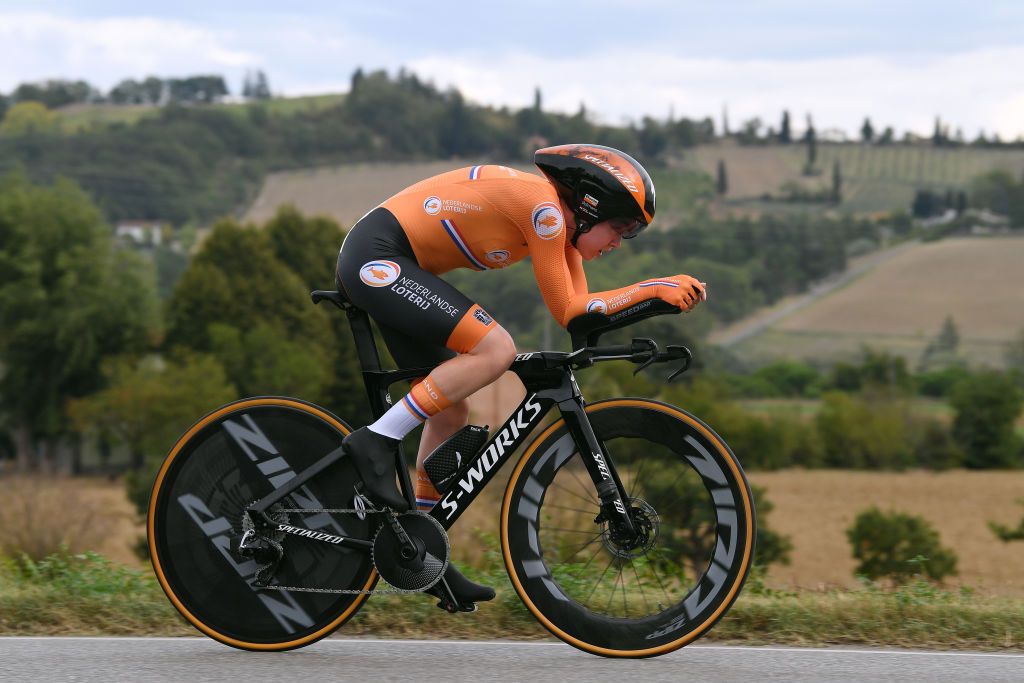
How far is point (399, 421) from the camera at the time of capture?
475 cm

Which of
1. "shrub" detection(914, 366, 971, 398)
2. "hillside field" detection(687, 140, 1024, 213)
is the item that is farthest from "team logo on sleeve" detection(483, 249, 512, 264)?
"hillside field" detection(687, 140, 1024, 213)

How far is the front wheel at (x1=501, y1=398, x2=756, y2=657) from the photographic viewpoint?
466 cm

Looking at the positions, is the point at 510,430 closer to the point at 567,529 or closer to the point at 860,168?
the point at 567,529

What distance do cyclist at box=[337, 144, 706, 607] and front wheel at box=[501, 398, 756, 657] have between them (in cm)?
30

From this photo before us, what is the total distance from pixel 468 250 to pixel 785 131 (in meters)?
158

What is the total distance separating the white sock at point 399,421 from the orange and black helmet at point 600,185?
93cm

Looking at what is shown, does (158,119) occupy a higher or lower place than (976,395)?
higher

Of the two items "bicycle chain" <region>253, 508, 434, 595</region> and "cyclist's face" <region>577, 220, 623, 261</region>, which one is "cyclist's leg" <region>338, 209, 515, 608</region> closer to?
"bicycle chain" <region>253, 508, 434, 595</region>

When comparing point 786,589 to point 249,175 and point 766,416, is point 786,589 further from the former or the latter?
point 249,175

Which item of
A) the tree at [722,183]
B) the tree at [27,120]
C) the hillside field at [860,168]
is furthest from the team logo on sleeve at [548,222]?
the tree at [27,120]

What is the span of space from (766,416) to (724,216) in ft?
189

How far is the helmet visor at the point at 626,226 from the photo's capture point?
15.5 feet

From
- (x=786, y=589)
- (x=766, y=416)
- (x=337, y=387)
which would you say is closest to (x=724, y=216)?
(x=766, y=416)

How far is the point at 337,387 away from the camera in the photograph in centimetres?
6588
